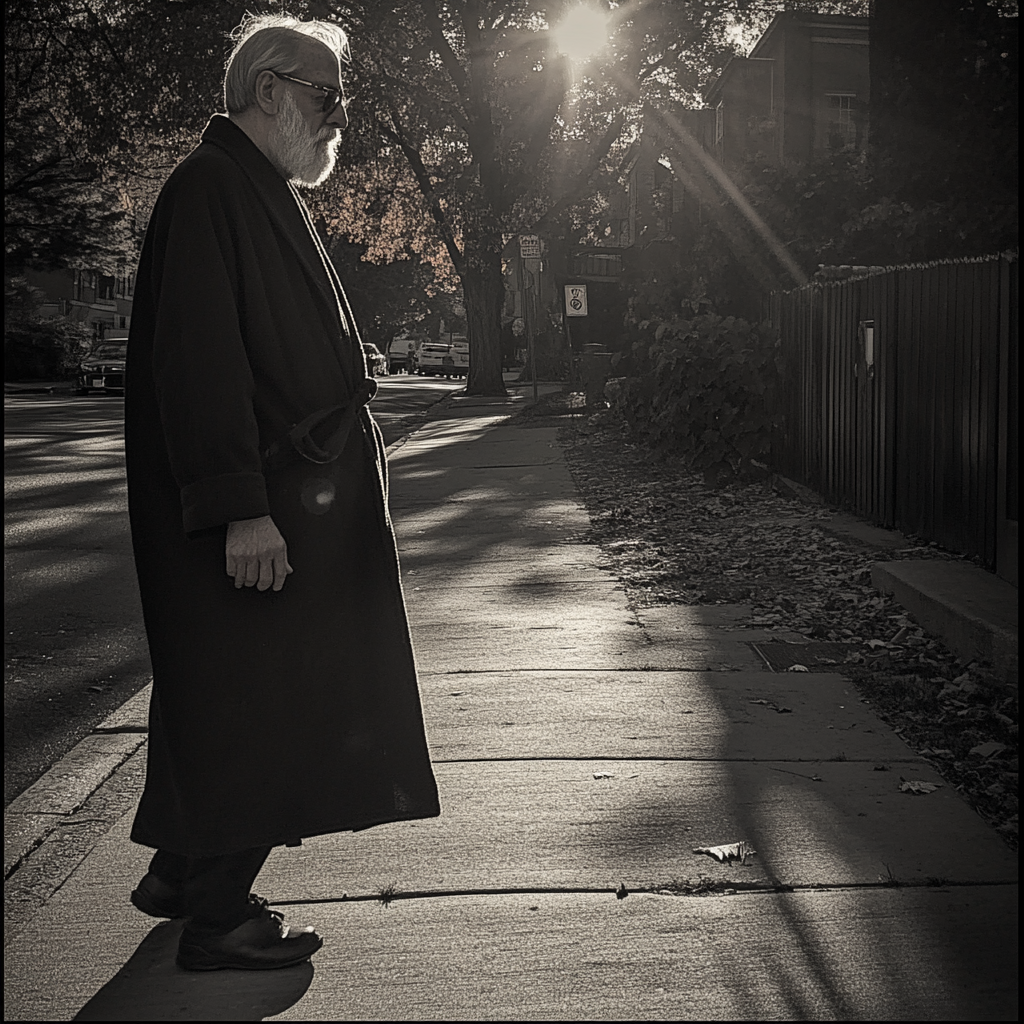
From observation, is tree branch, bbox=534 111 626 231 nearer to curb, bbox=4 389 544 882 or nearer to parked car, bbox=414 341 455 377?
curb, bbox=4 389 544 882

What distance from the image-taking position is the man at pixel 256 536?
9.43 ft

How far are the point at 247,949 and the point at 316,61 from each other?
1922 millimetres

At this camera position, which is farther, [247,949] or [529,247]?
[529,247]

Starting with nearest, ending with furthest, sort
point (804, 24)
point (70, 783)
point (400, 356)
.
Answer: point (70, 783)
point (804, 24)
point (400, 356)

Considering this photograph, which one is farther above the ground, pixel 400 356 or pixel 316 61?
pixel 316 61

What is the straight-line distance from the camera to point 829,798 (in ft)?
13.8

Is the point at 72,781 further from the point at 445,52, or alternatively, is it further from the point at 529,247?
the point at 445,52

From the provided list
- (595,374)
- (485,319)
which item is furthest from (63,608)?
(485,319)

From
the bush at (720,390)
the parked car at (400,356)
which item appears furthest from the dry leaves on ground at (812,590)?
the parked car at (400,356)

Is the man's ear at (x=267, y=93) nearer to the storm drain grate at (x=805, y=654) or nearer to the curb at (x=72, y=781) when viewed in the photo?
the curb at (x=72, y=781)

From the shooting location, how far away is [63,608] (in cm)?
785

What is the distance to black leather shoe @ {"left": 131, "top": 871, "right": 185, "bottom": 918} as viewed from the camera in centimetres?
320

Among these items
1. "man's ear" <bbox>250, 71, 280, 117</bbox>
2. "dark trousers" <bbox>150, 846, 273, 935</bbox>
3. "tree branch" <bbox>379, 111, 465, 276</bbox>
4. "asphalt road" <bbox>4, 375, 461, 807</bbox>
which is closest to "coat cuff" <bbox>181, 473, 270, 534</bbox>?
"dark trousers" <bbox>150, 846, 273, 935</bbox>

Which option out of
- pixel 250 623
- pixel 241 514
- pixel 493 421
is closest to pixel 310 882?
pixel 250 623
